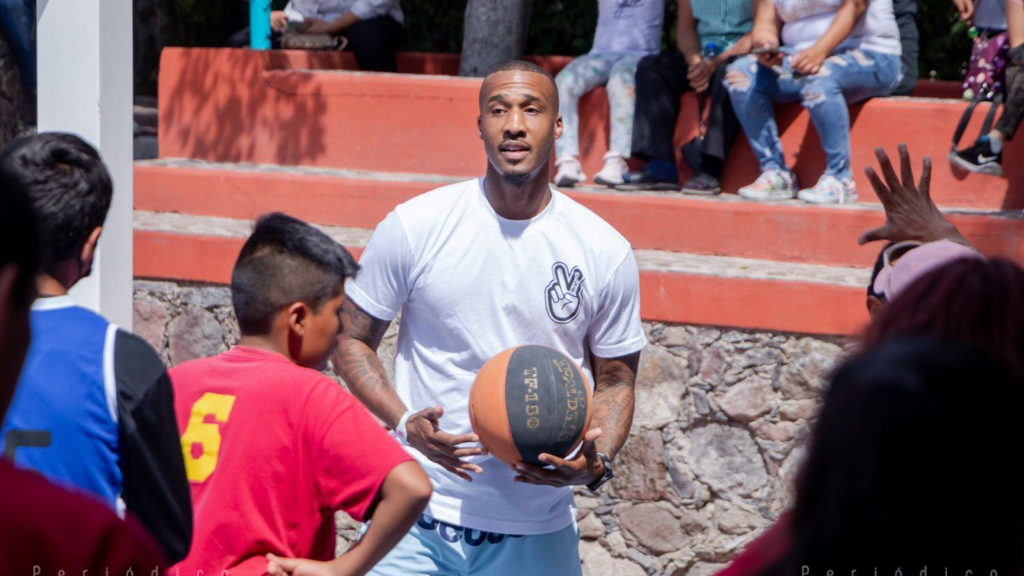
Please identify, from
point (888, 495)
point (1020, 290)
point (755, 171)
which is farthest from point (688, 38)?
point (888, 495)

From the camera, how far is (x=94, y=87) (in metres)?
4.68

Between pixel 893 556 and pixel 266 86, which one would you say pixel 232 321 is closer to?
pixel 266 86

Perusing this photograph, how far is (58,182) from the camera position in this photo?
253 centimetres

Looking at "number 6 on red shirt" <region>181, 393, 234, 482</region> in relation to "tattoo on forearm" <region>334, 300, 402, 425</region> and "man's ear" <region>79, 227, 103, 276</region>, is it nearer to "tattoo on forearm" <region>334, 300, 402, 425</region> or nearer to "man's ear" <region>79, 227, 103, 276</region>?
"man's ear" <region>79, 227, 103, 276</region>

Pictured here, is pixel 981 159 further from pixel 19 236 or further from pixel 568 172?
pixel 19 236

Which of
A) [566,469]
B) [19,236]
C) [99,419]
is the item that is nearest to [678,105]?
[566,469]

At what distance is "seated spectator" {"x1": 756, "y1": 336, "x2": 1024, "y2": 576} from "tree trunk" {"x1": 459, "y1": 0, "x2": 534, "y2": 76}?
7.38m

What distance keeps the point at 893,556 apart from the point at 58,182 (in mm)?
2005

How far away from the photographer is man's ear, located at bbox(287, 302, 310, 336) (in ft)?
9.83

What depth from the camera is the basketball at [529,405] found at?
130 inches

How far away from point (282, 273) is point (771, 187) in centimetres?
397

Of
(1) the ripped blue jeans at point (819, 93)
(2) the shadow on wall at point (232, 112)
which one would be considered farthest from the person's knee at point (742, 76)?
(2) the shadow on wall at point (232, 112)

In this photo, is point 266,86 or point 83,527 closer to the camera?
point 83,527

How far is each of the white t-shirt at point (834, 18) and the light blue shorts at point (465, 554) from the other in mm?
4117
